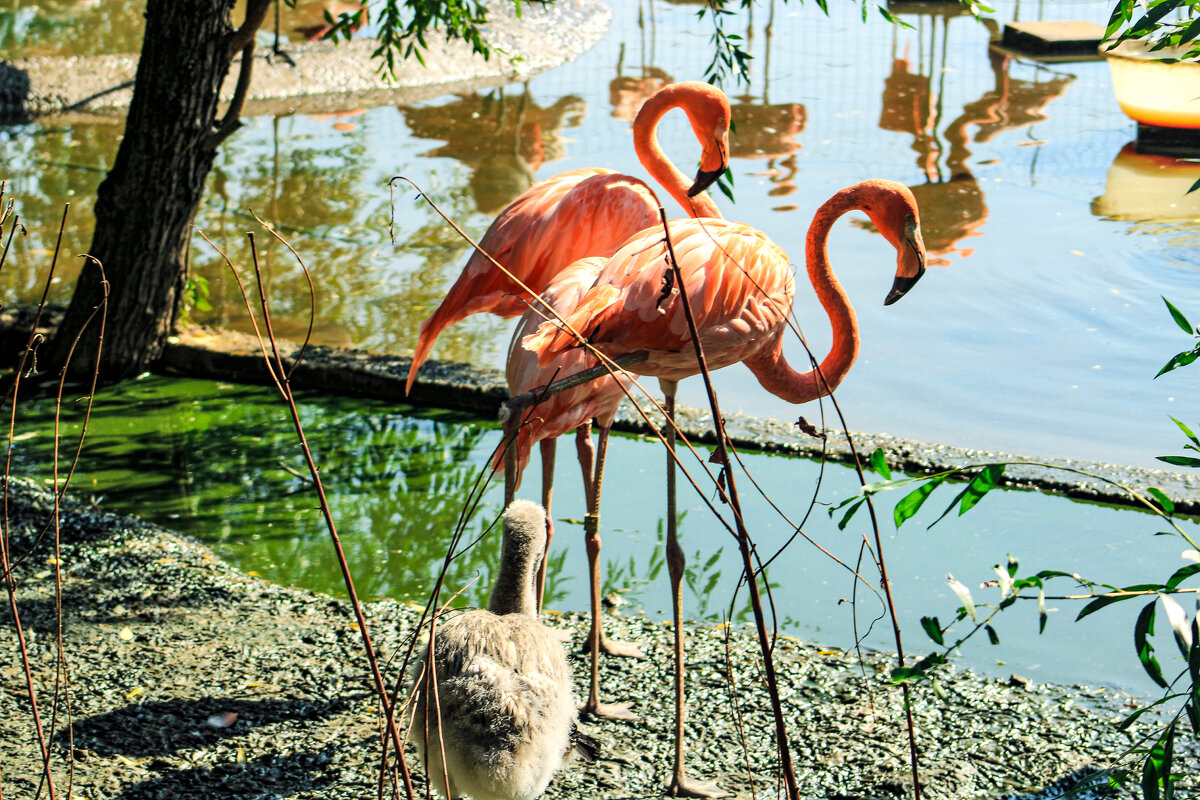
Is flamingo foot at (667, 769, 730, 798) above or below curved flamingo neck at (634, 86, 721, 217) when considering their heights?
below

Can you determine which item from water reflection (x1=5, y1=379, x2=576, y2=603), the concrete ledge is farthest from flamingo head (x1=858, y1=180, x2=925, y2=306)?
water reflection (x1=5, y1=379, x2=576, y2=603)

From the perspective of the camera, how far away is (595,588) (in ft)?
11.5

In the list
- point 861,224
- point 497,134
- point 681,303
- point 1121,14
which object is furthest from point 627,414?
point 497,134

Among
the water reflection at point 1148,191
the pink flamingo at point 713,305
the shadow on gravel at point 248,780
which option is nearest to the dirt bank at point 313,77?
the water reflection at point 1148,191

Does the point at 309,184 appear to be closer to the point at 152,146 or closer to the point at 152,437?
the point at 152,146

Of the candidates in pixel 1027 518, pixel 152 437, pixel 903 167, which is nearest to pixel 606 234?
pixel 1027 518

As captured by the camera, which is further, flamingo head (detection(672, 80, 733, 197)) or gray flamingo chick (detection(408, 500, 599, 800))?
flamingo head (detection(672, 80, 733, 197))

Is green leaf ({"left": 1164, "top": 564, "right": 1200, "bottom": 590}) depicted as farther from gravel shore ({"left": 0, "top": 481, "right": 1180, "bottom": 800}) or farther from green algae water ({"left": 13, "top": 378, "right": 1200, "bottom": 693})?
green algae water ({"left": 13, "top": 378, "right": 1200, "bottom": 693})

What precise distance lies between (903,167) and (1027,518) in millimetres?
5203

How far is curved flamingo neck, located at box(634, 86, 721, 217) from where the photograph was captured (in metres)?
3.93

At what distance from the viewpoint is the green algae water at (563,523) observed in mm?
3893

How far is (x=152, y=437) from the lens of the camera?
5062mm

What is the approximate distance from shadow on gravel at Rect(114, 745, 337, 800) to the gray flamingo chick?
0.51 m

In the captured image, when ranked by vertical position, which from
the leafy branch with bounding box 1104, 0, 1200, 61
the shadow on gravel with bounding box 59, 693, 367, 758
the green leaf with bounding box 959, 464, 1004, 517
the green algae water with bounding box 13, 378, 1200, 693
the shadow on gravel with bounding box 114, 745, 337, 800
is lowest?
the shadow on gravel with bounding box 114, 745, 337, 800
